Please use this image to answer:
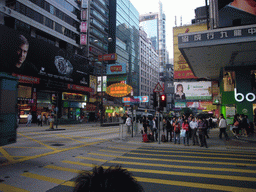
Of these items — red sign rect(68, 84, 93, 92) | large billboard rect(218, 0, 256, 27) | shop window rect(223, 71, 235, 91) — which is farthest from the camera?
red sign rect(68, 84, 93, 92)

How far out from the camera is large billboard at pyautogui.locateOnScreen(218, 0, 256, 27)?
14859 mm

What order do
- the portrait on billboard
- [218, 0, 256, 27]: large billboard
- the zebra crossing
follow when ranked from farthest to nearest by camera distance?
the portrait on billboard
[218, 0, 256, 27]: large billboard
the zebra crossing

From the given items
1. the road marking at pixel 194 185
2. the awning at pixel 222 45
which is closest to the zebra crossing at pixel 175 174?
the road marking at pixel 194 185

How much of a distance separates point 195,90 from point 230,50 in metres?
18.1

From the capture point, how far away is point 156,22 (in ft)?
484

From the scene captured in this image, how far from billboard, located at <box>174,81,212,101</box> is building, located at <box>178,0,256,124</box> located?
1025 centimetres

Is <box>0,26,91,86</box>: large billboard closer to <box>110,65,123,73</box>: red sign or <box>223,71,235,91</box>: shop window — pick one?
<box>110,65,123,73</box>: red sign

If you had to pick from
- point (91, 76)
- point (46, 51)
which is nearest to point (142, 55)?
point (91, 76)

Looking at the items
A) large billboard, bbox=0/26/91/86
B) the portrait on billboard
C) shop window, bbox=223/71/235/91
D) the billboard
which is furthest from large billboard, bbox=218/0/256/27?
large billboard, bbox=0/26/91/86

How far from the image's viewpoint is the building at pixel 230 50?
13.2 m

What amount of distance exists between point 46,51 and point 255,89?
34.5 m

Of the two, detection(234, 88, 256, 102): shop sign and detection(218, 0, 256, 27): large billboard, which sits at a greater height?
detection(218, 0, 256, 27): large billboard

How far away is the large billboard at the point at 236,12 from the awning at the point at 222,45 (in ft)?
8.37

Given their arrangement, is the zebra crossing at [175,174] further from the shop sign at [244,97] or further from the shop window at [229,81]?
the shop window at [229,81]
